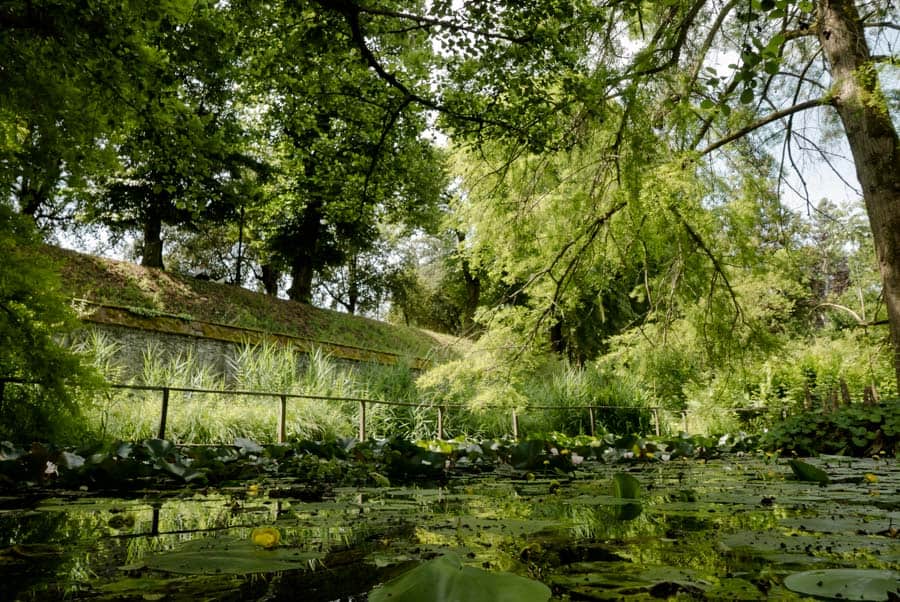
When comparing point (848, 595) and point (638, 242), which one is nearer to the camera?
point (848, 595)

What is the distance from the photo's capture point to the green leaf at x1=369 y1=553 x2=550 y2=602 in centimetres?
64

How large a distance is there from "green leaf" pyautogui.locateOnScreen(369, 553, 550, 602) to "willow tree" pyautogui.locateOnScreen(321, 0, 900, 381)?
9.72ft

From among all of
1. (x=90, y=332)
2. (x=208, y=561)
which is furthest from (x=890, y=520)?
(x=90, y=332)

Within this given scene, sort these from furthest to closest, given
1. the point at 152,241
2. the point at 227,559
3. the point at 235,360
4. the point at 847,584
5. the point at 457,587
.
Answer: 1. the point at 152,241
2. the point at 235,360
3. the point at 227,559
4. the point at 847,584
5. the point at 457,587

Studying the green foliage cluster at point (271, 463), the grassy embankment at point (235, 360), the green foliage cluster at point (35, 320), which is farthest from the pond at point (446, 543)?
the grassy embankment at point (235, 360)

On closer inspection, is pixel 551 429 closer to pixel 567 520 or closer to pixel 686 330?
pixel 686 330

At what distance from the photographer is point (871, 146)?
19.5 ft

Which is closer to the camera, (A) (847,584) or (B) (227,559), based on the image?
(A) (847,584)

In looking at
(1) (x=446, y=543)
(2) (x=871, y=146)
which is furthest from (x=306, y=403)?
(2) (x=871, y=146)

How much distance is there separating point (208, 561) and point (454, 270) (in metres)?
22.1

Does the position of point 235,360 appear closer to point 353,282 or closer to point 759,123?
point 759,123

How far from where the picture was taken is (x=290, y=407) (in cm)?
676

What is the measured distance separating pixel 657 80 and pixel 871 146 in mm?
3027

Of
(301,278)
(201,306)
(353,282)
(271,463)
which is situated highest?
(353,282)
